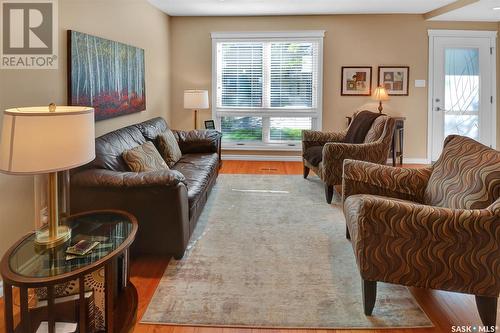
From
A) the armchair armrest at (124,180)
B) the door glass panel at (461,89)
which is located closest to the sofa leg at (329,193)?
the armchair armrest at (124,180)

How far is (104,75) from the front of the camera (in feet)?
11.3

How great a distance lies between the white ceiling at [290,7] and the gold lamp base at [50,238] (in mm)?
4000

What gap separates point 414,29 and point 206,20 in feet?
10.8

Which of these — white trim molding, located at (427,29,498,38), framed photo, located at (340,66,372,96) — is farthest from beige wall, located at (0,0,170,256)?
white trim molding, located at (427,29,498,38)

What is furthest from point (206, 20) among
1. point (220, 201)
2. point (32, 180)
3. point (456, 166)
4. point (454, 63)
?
point (456, 166)

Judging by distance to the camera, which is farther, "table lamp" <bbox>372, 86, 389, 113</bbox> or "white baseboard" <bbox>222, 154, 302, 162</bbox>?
"white baseboard" <bbox>222, 154, 302, 162</bbox>

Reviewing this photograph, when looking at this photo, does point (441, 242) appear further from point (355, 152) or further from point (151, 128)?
point (151, 128)

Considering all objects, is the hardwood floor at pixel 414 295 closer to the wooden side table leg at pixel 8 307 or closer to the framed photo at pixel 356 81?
the wooden side table leg at pixel 8 307

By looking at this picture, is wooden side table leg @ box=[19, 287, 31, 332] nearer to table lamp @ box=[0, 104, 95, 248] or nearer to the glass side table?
the glass side table

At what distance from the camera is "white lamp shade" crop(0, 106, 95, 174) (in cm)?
157

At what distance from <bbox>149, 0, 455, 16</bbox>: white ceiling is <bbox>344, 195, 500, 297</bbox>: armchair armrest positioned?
156 inches

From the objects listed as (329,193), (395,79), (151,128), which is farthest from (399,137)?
(151,128)

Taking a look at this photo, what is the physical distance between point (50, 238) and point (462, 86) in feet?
20.4

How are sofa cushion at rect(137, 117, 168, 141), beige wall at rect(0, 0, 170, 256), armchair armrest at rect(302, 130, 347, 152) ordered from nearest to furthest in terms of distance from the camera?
beige wall at rect(0, 0, 170, 256), sofa cushion at rect(137, 117, 168, 141), armchair armrest at rect(302, 130, 347, 152)
